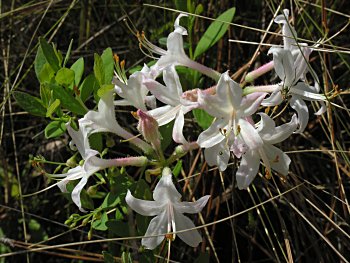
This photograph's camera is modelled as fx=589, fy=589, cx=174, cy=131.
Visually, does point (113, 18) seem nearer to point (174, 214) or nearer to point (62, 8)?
point (62, 8)

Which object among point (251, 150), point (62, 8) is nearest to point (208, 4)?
point (62, 8)

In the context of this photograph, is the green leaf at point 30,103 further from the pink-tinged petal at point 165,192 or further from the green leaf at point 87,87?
the pink-tinged petal at point 165,192

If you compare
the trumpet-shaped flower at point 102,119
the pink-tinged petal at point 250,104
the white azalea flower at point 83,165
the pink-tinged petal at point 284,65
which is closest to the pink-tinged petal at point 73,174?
the white azalea flower at point 83,165

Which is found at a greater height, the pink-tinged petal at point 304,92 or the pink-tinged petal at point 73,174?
the pink-tinged petal at point 304,92

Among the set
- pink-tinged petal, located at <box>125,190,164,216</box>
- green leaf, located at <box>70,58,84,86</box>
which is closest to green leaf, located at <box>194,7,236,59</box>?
green leaf, located at <box>70,58,84,86</box>

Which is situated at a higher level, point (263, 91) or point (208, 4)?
point (263, 91)
